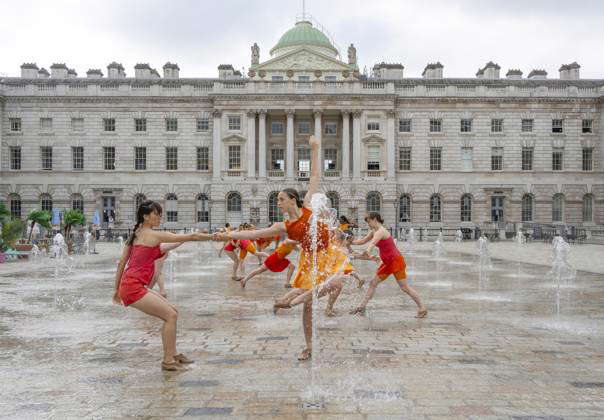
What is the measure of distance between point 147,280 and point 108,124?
161ft

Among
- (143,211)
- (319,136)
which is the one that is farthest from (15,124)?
(143,211)

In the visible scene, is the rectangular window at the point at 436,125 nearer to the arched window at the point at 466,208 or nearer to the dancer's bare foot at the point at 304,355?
the arched window at the point at 466,208

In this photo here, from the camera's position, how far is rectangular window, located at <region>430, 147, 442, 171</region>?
171 ft

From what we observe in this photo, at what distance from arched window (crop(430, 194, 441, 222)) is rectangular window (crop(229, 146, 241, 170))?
17.7 m

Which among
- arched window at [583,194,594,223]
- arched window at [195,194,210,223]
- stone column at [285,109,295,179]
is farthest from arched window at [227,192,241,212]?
arched window at [583,194,594,223]

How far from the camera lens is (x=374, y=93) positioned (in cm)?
5094

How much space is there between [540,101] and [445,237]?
50.5 ft

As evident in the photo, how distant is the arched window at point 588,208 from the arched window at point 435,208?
13.0 meters

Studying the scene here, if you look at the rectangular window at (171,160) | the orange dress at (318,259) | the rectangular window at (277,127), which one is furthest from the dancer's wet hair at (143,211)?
the rectangular window at (277,127)

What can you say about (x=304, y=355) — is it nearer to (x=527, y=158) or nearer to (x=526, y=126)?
(x=527, y=158)

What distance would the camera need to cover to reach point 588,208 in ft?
171

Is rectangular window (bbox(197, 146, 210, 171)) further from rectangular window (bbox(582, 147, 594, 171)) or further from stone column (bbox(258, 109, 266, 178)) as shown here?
Answer: rectangular window (bbox(582, 147, 594, 171))

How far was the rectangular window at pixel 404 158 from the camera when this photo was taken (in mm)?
52250

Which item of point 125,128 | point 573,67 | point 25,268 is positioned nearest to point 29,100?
point 125,128
